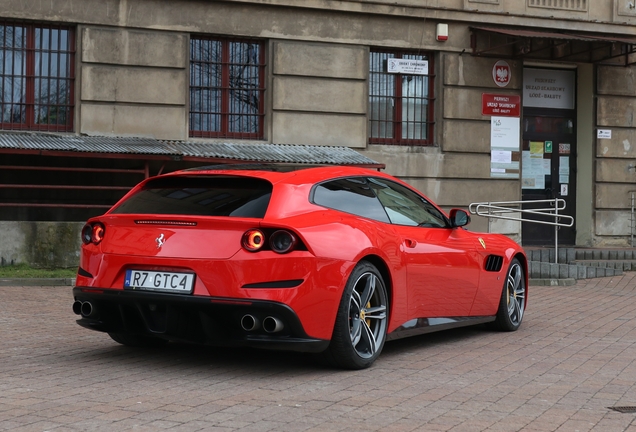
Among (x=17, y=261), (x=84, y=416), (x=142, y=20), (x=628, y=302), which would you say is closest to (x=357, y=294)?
(x=84, y=416)

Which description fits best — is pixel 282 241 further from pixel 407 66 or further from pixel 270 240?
pixel 407 66

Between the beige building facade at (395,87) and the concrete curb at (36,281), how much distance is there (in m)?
3.55

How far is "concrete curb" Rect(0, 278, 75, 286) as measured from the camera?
45.1 ft

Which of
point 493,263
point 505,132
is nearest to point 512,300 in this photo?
point 493,263

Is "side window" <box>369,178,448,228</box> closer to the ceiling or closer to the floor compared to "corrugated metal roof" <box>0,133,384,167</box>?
closer to the floor

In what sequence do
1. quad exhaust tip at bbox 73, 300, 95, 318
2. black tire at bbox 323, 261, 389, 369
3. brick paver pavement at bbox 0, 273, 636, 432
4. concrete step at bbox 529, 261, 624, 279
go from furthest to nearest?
concrete step at bbox 529, 261, 624, 279, quad exhaust tip at bbox 73, 300, 95, 318, black tire at bbox 323, 261, 389, 369, brick paver pavement at bbox 0, 273, 636, 432

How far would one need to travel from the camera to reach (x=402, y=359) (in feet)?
24.7

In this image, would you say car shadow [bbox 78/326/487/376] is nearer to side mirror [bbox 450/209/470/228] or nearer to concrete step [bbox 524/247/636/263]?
side mirror [bbox 450/209/470/228]

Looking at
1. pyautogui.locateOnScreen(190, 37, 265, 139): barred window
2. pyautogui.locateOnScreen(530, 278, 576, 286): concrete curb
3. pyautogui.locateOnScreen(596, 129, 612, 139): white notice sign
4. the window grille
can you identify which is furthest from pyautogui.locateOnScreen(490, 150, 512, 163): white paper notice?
pyautogui.locateOnScreen(530, 278, 576, 286): concrete curb

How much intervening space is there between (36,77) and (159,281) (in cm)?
1237

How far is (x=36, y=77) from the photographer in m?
17.8

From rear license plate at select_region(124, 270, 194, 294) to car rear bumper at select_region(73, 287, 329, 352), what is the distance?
0.16 ft

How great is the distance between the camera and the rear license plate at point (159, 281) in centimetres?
645

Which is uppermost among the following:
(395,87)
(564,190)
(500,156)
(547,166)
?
(395,87)
